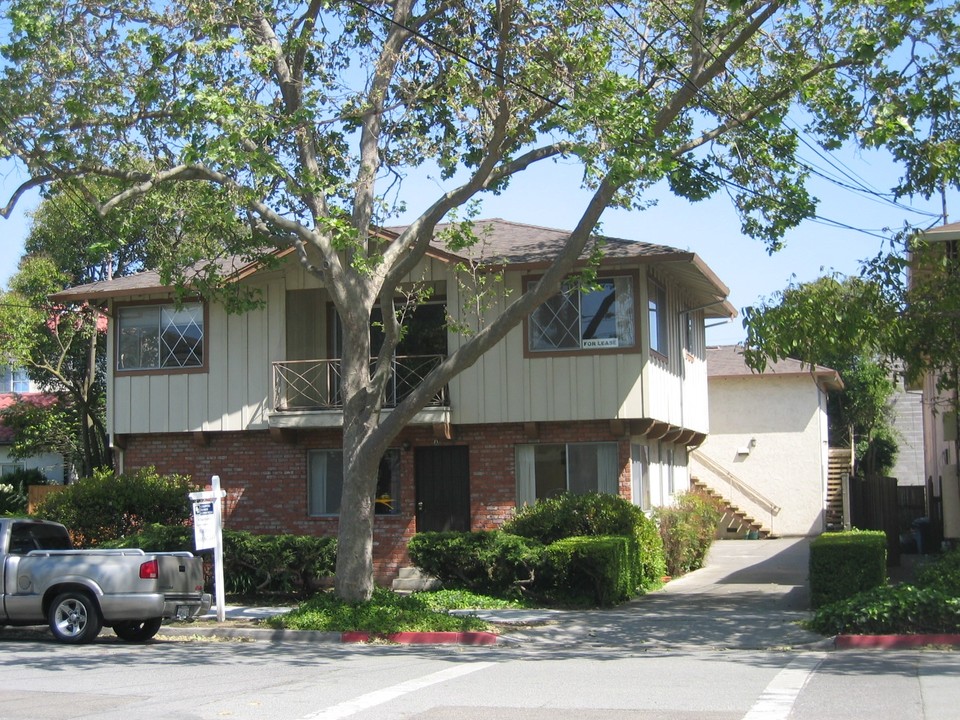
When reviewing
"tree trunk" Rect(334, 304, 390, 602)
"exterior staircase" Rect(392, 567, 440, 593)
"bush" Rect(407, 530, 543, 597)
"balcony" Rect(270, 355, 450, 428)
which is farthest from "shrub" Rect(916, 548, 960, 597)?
"balcony" Rect(270, 355, 450, 428)

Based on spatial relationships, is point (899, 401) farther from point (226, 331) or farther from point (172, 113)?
point (172, 113)

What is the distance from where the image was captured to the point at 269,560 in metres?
18.9

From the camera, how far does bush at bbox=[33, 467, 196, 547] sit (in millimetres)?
20812

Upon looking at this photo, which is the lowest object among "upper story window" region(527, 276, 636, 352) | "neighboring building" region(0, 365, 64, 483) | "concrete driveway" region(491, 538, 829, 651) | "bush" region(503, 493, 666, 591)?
"concrete driveway" region(491, 538, 829, 651)

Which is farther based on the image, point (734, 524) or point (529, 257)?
point (734, 524)

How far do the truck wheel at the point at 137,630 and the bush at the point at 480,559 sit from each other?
15.2ft

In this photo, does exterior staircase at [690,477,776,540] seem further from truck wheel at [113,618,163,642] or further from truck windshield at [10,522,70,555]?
truck windshield at [10,522,70,555]

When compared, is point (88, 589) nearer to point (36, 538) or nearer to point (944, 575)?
point (36, 538)

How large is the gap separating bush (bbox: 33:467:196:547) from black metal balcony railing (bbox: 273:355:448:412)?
2.58m

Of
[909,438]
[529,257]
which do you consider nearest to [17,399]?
[529,257]

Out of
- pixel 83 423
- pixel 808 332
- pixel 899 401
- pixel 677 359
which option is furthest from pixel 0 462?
pixel 899 401

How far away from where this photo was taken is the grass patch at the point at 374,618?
49.2 ft

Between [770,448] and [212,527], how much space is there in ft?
69.7

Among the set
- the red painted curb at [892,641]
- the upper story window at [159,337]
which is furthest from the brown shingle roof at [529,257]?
the red painted curb at [892,641]
